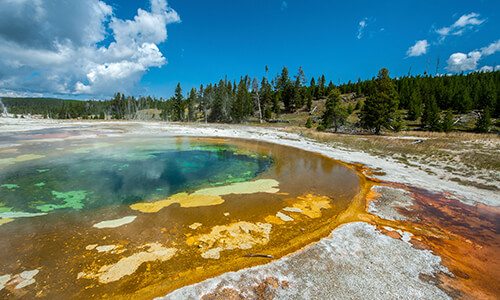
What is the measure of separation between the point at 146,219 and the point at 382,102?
3577cm

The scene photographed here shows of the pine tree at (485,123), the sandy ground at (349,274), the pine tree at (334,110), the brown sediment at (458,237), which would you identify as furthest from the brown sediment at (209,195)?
the pine tree at (485,123)

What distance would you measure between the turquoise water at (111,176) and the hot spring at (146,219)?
0.06m

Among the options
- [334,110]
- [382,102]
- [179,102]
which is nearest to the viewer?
[382,102]

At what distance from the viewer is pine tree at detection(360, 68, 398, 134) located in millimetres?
34719

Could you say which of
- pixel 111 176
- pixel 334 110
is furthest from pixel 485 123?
pixel 111 176

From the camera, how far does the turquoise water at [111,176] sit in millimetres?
10453

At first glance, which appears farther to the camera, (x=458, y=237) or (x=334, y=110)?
(x=334, y=110)

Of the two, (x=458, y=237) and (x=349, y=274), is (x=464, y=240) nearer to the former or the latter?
(x=458, y=237)

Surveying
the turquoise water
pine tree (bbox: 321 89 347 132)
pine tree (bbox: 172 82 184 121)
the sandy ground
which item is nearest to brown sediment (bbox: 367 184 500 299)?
the sandy ground

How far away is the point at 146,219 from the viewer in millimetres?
8648

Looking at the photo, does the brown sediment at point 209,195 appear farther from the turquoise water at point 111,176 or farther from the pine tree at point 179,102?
the pine tree at point 179,102

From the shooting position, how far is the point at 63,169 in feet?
49.7

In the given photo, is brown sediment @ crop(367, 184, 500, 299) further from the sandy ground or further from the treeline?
the treeline

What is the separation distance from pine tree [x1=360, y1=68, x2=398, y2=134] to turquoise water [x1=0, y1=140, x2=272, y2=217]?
74.9 feet
